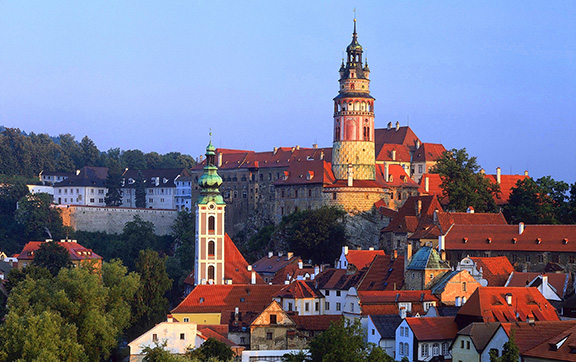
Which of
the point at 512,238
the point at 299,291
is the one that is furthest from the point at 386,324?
the point at 512,238

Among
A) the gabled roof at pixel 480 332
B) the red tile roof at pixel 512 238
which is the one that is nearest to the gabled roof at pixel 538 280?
the red tile roof at pixel 512 238

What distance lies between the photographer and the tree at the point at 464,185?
9250cm

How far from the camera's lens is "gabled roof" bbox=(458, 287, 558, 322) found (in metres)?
58.2

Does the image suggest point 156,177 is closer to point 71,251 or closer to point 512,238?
point 71,251

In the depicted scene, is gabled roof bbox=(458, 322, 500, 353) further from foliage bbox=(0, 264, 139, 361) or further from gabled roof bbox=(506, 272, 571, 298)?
foliage bbox=(0, 264, 139, 361)

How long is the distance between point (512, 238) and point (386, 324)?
20.5m

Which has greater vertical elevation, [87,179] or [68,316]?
[87,179]

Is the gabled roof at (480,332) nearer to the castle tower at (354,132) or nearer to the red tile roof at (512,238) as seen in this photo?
the red tile roof at (512,238)

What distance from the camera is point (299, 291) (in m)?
73.5

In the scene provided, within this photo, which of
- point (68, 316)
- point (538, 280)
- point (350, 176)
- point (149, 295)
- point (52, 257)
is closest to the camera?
point (68, 316)

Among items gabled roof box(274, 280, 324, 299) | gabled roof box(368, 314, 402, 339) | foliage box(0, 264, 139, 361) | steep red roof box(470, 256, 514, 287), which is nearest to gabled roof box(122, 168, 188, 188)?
foliage box(0, 264, 139, 361)

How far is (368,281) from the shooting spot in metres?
73.2

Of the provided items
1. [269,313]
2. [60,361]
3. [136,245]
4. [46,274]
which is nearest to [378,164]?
[136,245]

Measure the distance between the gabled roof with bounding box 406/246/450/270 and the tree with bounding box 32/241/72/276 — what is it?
3237cm
